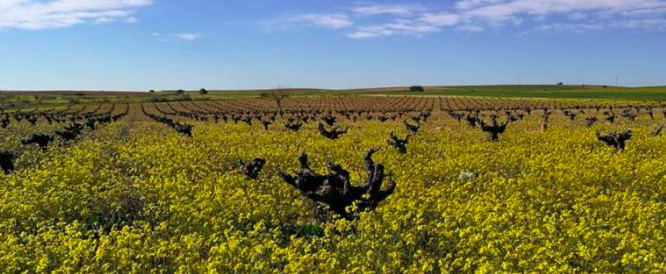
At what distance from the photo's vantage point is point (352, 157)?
23.1 meters

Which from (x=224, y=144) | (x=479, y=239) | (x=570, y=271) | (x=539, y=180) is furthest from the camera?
(x=224, y=144)

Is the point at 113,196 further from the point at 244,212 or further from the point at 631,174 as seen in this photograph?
the point at 631,174

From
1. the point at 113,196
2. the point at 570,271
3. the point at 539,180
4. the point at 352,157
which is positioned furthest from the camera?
the point at 352,157

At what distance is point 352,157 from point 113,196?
1034 cm

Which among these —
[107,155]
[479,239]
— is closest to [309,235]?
[479,239]

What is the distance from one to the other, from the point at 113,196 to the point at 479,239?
32.1 ft

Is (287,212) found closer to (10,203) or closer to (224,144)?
(10,203)

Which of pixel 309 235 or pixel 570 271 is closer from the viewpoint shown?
pixel 570 271

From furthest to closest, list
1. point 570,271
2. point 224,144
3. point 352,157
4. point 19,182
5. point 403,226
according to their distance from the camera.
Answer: point 224,144, point 352,157, point 19,182, point 403,226, point 570,271

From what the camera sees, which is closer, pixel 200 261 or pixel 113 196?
pixel 200 261

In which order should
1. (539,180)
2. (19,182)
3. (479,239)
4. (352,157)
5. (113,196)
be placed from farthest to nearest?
(352,157) → (19,182) → (539,180) → (113,196) → (479,239)

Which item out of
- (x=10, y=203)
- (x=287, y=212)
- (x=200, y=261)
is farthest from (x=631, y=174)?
(x=10, y=203)

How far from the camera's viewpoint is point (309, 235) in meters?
11.9

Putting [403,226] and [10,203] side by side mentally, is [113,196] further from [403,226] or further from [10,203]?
[403,226]
